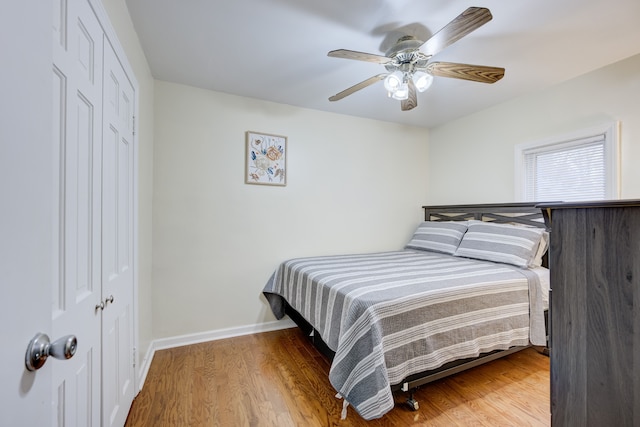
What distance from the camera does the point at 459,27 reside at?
1.36 meters

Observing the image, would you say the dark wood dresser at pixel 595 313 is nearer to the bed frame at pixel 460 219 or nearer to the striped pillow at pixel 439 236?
the bed frame at pixel 460 219

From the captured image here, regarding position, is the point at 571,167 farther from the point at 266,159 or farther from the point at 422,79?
the point at 266,159

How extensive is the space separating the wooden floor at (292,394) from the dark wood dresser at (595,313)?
891 millimetres

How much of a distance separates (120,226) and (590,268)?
2038mm

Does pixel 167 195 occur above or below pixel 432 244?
above

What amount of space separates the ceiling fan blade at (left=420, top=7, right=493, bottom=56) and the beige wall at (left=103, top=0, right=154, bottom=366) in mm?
1733

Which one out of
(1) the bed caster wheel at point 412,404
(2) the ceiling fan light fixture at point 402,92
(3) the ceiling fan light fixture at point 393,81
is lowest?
(1) the bed caster wheel at point 412,404

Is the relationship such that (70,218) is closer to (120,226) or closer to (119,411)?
(120,226)

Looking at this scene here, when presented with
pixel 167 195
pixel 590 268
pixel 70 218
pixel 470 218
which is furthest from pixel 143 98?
pixel 470 218

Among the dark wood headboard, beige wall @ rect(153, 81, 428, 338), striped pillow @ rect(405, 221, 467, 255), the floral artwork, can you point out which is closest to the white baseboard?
beige wall @ rect(153, 81, 428, 338)

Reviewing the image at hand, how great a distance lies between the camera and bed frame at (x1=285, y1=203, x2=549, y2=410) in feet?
5.35

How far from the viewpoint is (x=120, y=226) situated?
1440mm

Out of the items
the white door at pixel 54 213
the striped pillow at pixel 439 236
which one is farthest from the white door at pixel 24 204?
the striped pillow at pixel 439 236

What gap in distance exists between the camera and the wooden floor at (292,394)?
155 cm
